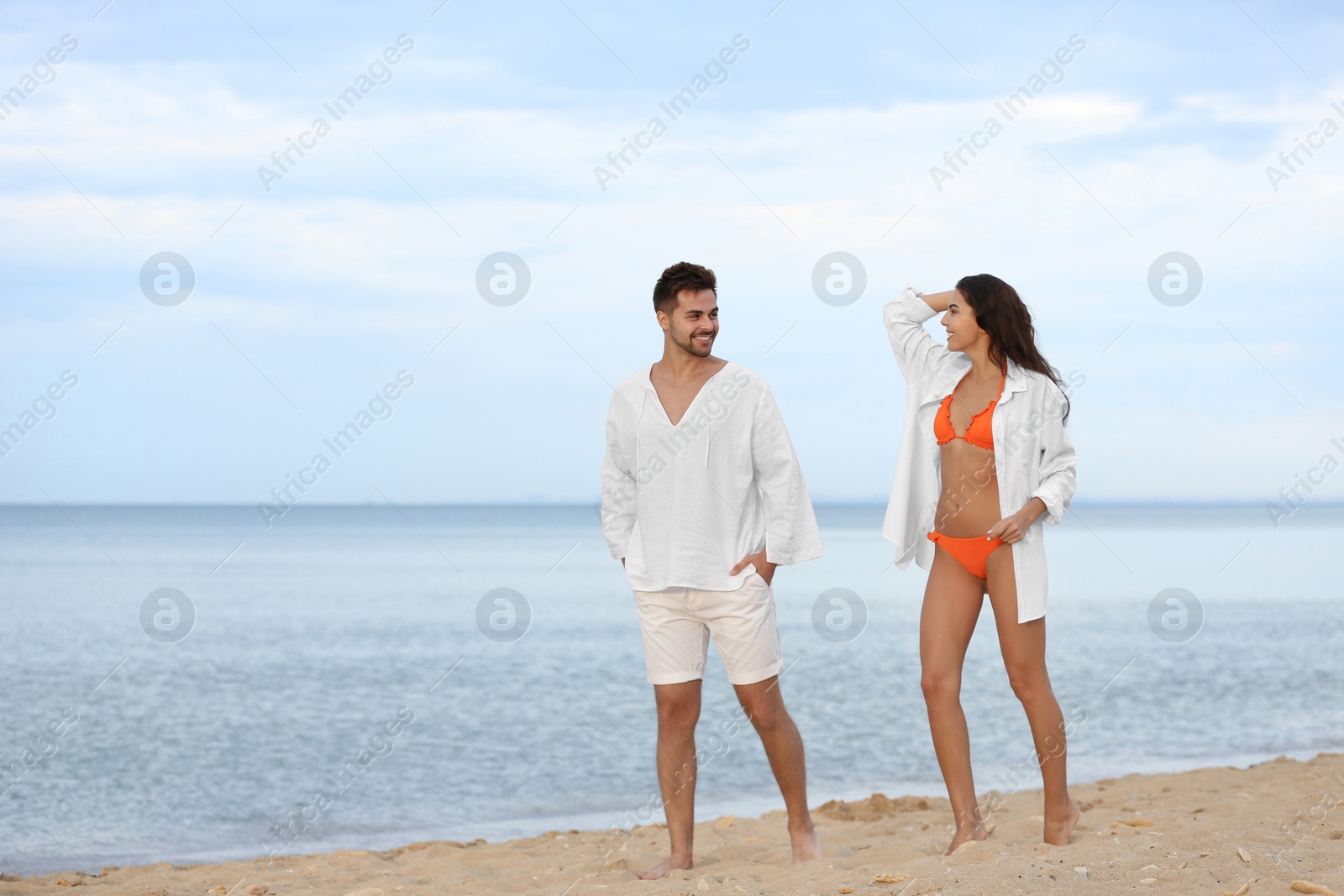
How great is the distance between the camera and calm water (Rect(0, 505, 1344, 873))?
260 inches

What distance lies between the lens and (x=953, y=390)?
3.98 meters

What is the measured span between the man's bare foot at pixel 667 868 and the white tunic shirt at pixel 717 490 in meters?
1.02

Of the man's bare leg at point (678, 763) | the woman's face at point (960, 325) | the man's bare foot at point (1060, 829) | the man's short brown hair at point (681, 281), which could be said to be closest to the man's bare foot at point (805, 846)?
the man's bare leg at point (678, 763)

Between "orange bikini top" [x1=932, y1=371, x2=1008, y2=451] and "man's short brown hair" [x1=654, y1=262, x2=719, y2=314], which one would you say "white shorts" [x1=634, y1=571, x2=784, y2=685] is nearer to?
"orange bikini top" [x1=932, y1=371, x2=1008, y2=451]

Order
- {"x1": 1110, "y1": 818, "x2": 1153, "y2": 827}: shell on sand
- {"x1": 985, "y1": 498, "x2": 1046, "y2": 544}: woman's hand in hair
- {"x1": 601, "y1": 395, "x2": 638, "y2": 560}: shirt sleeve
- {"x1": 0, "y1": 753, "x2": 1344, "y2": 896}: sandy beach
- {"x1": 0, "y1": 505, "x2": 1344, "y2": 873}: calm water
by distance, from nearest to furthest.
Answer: {"x1": 0, "y1": 753, "x2": 1344, "y2": 896}: sandy beach < {"x1": 985, "y1": 498, "x2": 1046, "y2": 544}: woman's hand in hair < {"x1": 601, "y1": 395, "x2": 638, "y2": 560}: shirt sleeve < {"x1": 1110, "y1": 818, "x2": 1153, "y2": 827}: shell on sand < {"x1": 0, "y1": 505, "x2": 1344, "y2": 873}: calm water

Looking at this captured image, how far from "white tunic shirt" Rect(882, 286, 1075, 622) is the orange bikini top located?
0.02 metres

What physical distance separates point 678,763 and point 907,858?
88 cm

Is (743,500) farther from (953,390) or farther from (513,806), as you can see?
(513,806)

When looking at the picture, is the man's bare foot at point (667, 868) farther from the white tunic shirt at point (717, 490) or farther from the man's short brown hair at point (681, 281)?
the man's short brown hair at point (681, 281)

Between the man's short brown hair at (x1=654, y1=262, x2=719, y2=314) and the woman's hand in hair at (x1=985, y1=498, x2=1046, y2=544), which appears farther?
the man's short brown hair at (x1=654, y1=262, x2=719, y2=314)

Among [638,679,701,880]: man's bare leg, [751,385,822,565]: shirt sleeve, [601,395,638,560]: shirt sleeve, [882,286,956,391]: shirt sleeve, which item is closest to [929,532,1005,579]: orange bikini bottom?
[751,385,822,565]: shirt sleeve

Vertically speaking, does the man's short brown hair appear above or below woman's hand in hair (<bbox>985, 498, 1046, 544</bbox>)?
above

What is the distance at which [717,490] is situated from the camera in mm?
3824

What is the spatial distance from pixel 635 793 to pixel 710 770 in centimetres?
59
